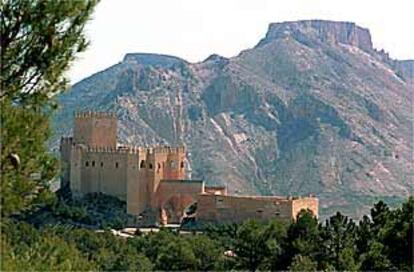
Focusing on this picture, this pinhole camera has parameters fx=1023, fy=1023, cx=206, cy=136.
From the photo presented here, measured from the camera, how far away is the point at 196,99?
3514 inches

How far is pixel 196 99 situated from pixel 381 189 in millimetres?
20673

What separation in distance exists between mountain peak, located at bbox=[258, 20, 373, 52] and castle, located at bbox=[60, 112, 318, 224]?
7105cm

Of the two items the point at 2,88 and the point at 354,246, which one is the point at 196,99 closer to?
the point at 354,246

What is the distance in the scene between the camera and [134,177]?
3644 cm

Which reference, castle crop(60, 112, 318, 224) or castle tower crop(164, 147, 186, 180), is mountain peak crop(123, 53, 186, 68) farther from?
castle crop(60, 112, 318, 224)

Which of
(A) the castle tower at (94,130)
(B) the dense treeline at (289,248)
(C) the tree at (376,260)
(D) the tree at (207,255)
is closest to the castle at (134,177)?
(A) the castle tower at (94,130)

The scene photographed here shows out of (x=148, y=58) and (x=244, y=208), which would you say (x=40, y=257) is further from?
(x=148, y=58)

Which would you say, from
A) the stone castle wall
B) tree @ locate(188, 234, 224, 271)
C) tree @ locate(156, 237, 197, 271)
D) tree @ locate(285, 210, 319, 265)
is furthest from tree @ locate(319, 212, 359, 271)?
the stone castle wall

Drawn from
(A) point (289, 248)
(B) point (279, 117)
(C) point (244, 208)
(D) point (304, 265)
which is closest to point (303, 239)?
(A) point (289, 248)

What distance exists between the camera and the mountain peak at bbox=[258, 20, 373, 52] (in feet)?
359

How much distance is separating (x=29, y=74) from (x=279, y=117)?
79.0 metres

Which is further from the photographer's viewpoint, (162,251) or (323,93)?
(323,93)

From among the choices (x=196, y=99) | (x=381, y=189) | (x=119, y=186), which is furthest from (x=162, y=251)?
(x=196, y=99)

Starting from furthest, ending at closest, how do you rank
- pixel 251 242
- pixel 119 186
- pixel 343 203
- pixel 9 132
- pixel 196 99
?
1. pixel 196 99
2. pixel 343 203
3. pixel 119 186
4. pixel 251 242
5. pixel 9 132
